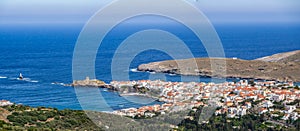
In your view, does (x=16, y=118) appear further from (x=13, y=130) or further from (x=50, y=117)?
(x=13, y=130)

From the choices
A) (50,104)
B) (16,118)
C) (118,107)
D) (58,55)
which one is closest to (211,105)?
(118,107)

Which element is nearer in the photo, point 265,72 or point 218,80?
point 218,80

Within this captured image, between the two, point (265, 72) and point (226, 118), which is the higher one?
point (265, 72)

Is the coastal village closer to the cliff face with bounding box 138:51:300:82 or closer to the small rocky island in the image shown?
the small rocky island

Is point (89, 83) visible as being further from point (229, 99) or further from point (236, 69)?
point (236, 69)

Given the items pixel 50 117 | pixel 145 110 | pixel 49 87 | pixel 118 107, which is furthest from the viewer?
pixel 49 87

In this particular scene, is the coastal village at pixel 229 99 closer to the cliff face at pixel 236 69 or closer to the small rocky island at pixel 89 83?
the small rocky island at pixel 89 83

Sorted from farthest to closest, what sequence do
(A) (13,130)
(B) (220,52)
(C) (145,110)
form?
(B) (220,52) < (C) (145,110) < (A) (13,130)
